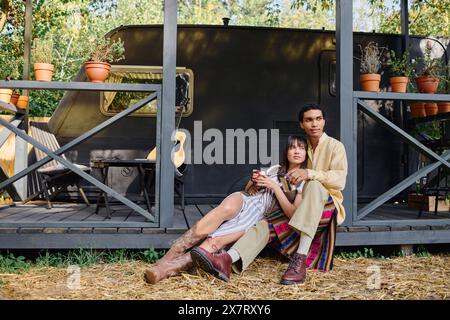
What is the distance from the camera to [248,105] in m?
5.54

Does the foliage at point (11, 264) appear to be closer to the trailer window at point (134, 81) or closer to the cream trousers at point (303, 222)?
the cream trousers at point (303, 222)

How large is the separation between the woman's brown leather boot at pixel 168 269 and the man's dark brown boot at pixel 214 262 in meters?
0.11

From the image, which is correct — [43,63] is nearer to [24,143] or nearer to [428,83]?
[24,143]

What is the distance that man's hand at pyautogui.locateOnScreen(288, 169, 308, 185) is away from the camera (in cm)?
294

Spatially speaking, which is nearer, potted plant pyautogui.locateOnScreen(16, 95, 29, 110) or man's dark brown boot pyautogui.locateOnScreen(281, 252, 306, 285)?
man's dark brown boot pyautogui.locateOnScreen(281, 252, 306, 285)

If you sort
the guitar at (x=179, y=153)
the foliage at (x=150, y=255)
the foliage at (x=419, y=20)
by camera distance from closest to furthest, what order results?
the foliage at (x=150, y=255), the guitar at (x=179, y=153), the foliage at (x=419, y=20)

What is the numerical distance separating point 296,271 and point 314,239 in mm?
350

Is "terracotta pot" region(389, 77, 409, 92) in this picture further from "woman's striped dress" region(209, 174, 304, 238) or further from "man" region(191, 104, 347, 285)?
"woman's striped dress" region(209, 174, 304, 238)

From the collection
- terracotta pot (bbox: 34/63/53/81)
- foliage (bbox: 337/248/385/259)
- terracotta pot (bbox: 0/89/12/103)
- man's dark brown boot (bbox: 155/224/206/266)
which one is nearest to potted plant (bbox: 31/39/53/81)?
terracotta pot (bbox: 34/63/53/81)

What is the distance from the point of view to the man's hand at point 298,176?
2943mm

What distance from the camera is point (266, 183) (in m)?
2.98

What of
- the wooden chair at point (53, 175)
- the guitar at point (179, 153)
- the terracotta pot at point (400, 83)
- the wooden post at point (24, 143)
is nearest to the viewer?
the terracotta pot at point (400, 83)

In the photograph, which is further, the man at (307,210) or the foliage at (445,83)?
the foliage at (445,83)

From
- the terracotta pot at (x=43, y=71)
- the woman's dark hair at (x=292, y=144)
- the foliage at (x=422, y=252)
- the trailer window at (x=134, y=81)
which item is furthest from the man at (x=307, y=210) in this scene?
the trailer window at (x=134, y=81)
